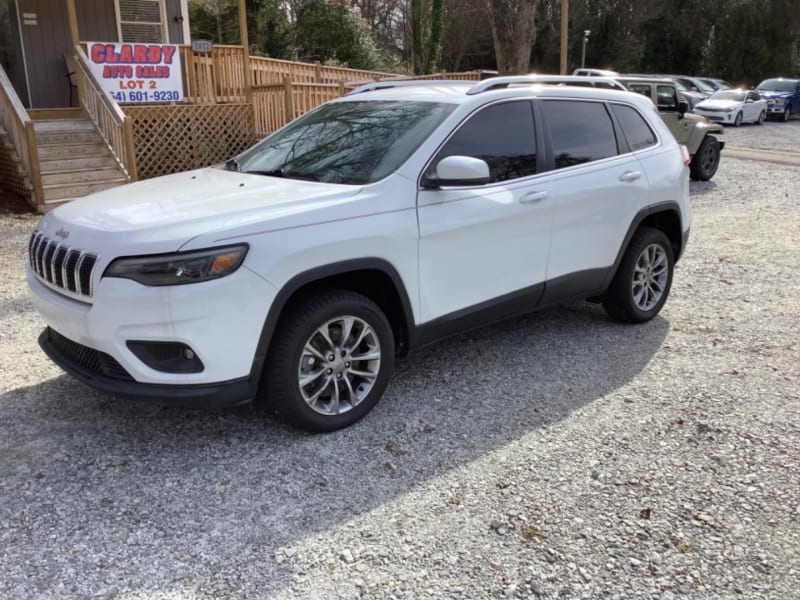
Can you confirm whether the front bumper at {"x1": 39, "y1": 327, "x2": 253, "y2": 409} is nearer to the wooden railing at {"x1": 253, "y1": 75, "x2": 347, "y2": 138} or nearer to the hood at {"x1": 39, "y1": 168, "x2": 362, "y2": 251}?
the hood at {"x1": 39, "y1": 168, "x2": 362, "y2": 251}

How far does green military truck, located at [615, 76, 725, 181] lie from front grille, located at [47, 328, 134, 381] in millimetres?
11345

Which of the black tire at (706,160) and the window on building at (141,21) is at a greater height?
the window on building at (141,21)

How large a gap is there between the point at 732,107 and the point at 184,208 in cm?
2625

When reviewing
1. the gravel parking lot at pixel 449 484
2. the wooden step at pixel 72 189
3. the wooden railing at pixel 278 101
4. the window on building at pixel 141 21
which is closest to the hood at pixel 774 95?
the wooden railing at pixel 278 101

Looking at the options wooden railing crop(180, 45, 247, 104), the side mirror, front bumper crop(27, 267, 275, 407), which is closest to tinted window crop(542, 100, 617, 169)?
the side mirror

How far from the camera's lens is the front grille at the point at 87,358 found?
11.4 feet

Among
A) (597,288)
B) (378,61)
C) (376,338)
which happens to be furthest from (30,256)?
(378,61)

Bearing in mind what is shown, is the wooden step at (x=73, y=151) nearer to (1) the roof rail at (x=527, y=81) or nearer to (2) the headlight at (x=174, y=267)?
(1) the roof rail at (x=527, y=81)

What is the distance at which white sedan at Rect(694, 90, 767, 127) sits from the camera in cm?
2541

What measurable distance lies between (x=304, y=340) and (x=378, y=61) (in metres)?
23.7

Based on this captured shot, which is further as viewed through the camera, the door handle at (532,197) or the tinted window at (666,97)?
the tinted window at (666,97)

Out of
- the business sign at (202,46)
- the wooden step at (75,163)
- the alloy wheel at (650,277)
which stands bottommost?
the alloy wheel at (650,277)

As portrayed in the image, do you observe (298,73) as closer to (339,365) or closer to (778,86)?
(339,365)

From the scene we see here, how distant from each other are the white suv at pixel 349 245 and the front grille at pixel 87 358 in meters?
0.02
